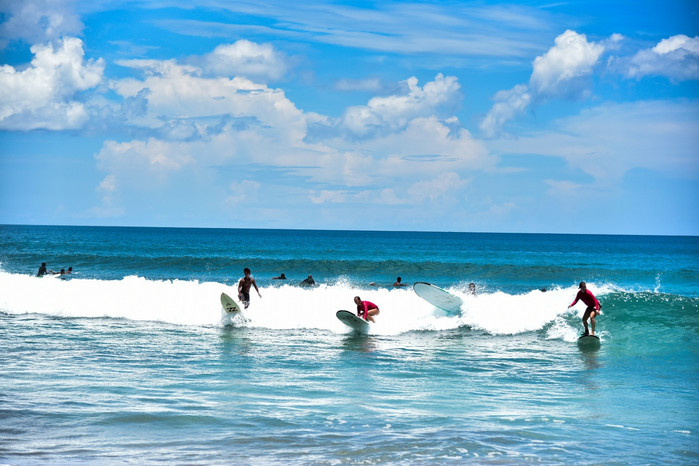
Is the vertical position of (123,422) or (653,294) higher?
(653,294)

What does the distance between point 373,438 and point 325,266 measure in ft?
132

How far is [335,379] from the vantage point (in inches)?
484

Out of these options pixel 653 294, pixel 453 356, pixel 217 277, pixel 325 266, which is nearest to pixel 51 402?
pixel 453 356

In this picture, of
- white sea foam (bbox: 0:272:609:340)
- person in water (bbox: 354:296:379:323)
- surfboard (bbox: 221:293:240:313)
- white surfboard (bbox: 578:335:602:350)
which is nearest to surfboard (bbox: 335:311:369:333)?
person in water (bbox: 354:296:379:323)

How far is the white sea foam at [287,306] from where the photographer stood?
770 inches

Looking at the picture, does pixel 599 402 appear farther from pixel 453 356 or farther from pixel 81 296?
pixel 81 296

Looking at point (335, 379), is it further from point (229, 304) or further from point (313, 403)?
point (229, 304)

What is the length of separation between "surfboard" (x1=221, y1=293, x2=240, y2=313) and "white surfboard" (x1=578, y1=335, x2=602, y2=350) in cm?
1034

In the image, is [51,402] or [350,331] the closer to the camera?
[51,402]

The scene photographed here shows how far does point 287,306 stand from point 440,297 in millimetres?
5448

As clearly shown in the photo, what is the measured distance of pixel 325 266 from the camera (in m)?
48.7

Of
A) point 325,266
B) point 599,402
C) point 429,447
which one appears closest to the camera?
point 429,447

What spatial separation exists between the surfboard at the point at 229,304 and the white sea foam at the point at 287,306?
38cm

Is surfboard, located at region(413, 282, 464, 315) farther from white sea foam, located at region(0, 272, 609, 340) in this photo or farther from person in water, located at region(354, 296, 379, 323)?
person in water, located at region(354, 296, 379, 323)
